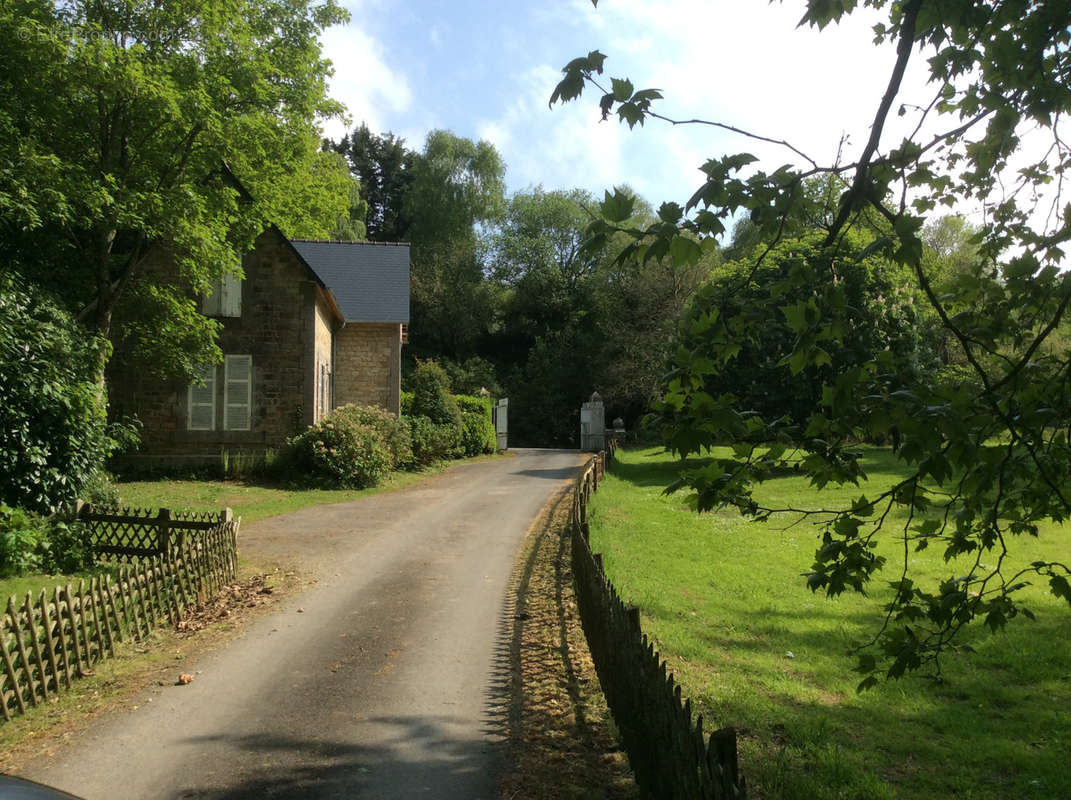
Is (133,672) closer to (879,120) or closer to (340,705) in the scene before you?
(340,705)

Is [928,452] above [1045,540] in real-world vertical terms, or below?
above

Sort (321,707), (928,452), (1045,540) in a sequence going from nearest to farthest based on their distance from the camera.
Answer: (928,452)
(321,707)
(1045,540)

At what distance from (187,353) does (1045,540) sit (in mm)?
19654

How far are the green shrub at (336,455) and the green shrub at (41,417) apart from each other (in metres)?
9.33

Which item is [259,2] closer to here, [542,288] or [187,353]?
[187,353]

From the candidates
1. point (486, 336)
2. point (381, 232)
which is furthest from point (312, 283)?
point (381, 232)

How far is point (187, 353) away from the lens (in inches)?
810

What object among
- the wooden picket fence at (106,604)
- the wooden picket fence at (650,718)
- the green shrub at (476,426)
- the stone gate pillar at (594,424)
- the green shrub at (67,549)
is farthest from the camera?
the stone gate pillar at (594,424)

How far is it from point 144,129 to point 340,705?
51.4ft

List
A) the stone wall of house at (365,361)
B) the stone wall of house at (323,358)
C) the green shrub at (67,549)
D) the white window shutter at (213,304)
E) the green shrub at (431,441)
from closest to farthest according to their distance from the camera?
the green shrub at (67,549) < the white window shutter at (213,304) < the stone wall of house at (323,358) < the green shrub at (431,441) < the stone wall of house at (365,361)

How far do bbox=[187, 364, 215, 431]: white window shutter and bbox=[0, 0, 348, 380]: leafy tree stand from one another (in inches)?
114

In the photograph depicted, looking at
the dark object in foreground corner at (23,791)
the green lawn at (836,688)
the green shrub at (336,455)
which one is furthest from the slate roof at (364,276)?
the dark object in foreground corner at (23,791)

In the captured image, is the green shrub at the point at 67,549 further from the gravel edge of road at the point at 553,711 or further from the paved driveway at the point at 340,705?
the gravel edge of road at the point at 553,711

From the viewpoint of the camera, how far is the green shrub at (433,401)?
103ft
